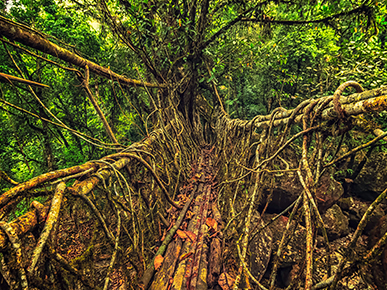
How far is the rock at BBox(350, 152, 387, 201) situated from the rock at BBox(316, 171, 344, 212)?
1.10 meters

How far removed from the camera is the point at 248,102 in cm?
699

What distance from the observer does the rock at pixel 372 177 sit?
365 cm

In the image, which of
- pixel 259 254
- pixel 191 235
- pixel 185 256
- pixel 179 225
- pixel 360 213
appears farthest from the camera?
pixel 360 213

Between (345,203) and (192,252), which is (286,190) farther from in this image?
(192,252)

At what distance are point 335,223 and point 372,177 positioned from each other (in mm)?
1651

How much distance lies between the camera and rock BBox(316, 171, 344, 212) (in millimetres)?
3090

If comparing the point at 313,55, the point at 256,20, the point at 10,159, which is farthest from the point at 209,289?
the point at 10,159

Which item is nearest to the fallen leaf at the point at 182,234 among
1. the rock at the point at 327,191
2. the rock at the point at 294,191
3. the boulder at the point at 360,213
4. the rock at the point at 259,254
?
the rock at the point at 259,254

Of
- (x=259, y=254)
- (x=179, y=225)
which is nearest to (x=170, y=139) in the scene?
(x=179, y=225)

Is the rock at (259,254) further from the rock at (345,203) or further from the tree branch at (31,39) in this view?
the tree branch at (31,39)

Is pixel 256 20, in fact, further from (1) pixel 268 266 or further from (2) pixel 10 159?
(2) pixel 10 159

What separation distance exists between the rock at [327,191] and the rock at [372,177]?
110 cm

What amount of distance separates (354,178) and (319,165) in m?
4.31

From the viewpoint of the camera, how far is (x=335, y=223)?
3.23 meters
